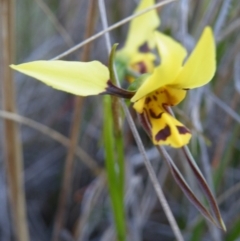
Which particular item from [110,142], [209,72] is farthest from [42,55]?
[209,72]

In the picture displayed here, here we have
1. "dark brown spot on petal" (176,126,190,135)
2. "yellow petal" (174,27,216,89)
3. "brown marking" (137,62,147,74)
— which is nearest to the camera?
"yellow petal" (174,27,216,89)

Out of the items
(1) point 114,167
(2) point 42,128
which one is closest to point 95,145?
(2) point 42,128

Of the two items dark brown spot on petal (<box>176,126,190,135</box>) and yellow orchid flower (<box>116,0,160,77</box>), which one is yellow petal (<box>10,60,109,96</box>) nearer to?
dark brown spot on petal (<box>176,126,190,135</box>)

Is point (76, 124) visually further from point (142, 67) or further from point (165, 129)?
point (165, 129)

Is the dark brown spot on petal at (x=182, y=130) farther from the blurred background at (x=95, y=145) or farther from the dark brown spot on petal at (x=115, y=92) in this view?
the blurred background at (x=95, y=145)

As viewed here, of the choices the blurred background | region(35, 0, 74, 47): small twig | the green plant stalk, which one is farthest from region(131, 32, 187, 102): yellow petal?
region(35, 0, 74, 47): small twig

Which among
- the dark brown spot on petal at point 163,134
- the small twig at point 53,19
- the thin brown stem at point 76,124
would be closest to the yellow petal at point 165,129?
the dark brown spot on petal at point 163,134

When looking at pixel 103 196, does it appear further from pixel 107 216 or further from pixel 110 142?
pixel 110 142
